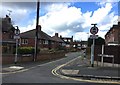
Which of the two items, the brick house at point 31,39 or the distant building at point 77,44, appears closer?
the brick house at point 31,39

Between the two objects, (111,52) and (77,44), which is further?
(77,44)

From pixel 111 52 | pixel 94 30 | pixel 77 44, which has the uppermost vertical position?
pixel 77 44

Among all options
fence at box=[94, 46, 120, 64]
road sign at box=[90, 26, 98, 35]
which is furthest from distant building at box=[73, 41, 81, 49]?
road sign at box=[90, 26, 98, 35]

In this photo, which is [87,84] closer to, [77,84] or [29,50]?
[77,84]

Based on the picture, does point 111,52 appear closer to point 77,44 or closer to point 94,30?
point 94,30

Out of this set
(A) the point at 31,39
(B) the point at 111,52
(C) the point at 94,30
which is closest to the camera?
(C) the point at 94,30

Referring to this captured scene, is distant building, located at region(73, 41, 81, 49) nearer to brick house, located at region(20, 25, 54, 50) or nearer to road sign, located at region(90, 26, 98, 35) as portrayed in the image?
brick house, located at region(20, 25, 54, 50)

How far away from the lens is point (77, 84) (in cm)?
1352

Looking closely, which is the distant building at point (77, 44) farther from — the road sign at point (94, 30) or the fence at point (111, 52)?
the road sign at point (94, 30)

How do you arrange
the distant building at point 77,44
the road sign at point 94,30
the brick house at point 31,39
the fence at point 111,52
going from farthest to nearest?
the distant building at point 77,44, the brick house at point 31,39, the fence at point 111,52, the road sign at point 94,30

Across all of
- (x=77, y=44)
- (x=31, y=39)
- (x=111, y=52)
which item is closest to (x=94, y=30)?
(x=111, y=52)

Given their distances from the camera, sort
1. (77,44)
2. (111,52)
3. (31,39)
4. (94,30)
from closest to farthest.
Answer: (94,30) → (111,52) → (31,39) → (77,44)

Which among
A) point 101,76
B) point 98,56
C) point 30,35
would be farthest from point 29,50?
point 30,35

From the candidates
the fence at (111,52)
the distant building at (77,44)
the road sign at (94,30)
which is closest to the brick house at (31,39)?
the fence at (111,52)
